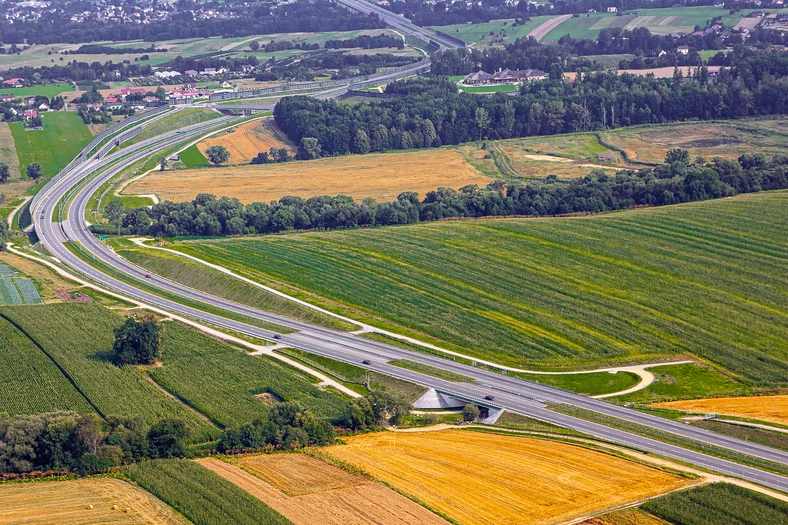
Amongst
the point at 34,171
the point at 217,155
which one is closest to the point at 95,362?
the point at 34,171

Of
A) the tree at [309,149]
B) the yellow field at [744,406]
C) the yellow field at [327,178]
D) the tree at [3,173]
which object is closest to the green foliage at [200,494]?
the yellow field at [744,406]

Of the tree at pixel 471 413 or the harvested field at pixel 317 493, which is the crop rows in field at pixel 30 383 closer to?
the harvested field at pixel 317 493

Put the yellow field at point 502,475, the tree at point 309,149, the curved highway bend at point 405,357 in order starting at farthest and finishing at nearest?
1. the tree at point 309,149
2. the curved highway bend at point 405,357
3. the yellow field at point 502,475

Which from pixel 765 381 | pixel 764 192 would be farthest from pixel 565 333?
pixel 764 192

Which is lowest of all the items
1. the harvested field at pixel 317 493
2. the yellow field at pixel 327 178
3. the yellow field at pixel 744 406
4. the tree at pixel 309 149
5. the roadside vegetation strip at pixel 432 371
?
the yellow field at pixel 744 406

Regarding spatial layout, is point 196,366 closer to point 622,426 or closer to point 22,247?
point 622,426

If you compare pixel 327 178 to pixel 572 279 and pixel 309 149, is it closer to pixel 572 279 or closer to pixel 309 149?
pixel 309 149
